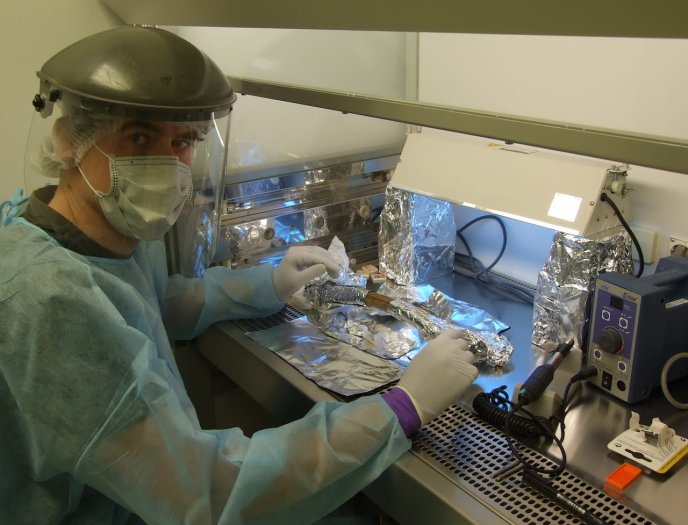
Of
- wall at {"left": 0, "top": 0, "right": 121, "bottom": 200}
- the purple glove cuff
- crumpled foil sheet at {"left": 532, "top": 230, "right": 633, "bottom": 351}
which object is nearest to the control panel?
crumpled foil sheet at {"left": 532, "top": 230, "right": 633, "bottom": 351}

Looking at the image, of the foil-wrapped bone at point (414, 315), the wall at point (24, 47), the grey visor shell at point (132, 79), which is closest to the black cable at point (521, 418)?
the foil-wrapped bone at point (414, 315)

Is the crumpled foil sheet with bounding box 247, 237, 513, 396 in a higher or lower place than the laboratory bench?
higher

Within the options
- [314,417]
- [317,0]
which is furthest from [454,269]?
[317,0]

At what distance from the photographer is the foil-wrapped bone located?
52.3 inches

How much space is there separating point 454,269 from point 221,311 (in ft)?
2.42

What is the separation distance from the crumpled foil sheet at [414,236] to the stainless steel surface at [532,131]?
1.84 ft

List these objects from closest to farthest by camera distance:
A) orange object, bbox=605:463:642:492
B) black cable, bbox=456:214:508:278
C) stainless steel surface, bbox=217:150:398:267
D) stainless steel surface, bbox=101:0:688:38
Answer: stainless steel surface, bbox=101:0:688:38 < orange object, bbox=605:463:642:492 < stainless steel surface, bbox=217:150:398:267 < black cable, bbox=456:214:508:278

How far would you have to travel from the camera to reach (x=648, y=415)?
3.78 ft

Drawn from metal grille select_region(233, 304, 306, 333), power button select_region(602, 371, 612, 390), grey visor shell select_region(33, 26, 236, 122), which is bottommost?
metal grille select_region(233, 304, 306, 333)

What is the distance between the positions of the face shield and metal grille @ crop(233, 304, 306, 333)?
1.55 feet

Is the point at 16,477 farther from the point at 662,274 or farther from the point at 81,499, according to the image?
the point at 662,274

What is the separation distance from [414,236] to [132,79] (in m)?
0.97

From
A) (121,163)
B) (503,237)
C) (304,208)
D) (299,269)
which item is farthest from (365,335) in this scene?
(121,163)

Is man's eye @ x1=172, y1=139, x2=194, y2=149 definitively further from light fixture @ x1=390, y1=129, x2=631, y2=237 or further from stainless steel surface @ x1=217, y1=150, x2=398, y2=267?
light fixture @ x1=390, y1=129, x2=631, y2=237
